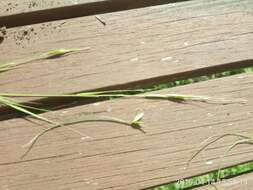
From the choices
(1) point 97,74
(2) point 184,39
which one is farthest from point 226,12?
(1) point 97,74

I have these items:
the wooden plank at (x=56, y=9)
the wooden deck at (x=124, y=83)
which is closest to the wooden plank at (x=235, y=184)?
the wooden deck at (x=124, y=83)

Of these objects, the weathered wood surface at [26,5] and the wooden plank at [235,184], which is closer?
the wooden plank at [235,184]

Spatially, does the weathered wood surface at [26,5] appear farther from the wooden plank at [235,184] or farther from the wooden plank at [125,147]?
the wooden plank at [235,184]

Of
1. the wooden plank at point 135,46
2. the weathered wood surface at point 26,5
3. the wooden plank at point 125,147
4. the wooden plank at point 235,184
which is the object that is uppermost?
the weathered wood surface at point 26,5

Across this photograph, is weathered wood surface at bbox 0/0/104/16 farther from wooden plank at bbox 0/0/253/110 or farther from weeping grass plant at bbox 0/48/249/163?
weeping grass plant at bbox 0/48/249/163

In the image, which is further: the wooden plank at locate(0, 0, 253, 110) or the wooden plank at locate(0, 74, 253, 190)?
the wooden plank at locate(0, 0, 253, 110)

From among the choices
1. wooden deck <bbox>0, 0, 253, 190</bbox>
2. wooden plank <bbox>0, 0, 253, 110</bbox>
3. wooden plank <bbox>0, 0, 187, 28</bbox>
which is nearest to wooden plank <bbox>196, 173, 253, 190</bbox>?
wooden deck <bbox>0, 0, 253, 190</bbox>

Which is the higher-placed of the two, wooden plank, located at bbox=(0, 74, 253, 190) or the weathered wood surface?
the weathered wood surface
